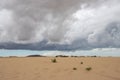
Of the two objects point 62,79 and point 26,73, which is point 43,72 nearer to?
point 26,73

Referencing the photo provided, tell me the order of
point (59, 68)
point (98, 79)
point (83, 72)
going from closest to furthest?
point (98, 79)
point (83, 72)
point (59, 68)

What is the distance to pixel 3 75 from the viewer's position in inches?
426

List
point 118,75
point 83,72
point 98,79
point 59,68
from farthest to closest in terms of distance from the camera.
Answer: point 59,68
point 83,72
point 118,75
point 98,79

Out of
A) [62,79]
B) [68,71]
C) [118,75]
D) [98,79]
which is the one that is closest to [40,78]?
[62,79]

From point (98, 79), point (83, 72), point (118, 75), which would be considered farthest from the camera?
point (83, 72)

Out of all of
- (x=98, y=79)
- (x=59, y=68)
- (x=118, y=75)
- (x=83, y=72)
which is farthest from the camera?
(x=59, y=68)

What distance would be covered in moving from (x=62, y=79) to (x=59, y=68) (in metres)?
2.31

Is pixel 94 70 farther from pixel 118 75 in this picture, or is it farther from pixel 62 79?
pixel 62 79

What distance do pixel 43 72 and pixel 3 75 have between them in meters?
2.29

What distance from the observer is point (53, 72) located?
11.1 meters

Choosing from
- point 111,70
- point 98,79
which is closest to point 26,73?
point 98,79

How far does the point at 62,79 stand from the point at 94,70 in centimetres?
234

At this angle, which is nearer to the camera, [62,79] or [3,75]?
[62,79]

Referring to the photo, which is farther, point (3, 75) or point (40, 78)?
point (3, 75)
